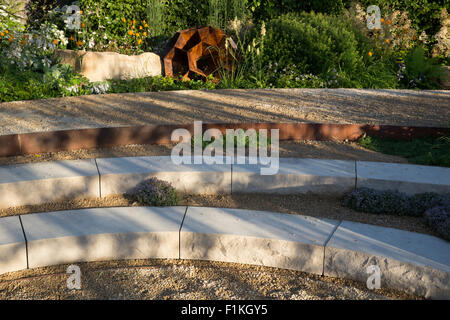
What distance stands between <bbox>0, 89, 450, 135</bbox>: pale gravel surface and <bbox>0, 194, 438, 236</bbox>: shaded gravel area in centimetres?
119

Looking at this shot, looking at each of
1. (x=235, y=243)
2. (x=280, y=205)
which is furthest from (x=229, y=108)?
(x=235, y=243)

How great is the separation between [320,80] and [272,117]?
2451 millimetres

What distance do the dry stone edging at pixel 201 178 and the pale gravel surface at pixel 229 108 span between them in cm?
87

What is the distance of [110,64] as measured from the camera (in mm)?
7809

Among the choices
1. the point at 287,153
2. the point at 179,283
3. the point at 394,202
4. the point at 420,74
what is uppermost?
the point at 420,74

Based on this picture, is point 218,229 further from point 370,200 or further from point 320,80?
point 320,80

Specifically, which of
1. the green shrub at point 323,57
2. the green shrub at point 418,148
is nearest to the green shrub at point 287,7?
the green shrub at point 323,57

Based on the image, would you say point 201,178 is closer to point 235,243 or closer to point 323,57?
point 235,243

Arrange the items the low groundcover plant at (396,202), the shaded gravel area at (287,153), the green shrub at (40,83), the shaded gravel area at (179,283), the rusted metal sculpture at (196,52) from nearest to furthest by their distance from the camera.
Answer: the shaded gravel area at (179,283) → the low groundcover plant at (396,202) → the shaded gravel area at (287,153) → the green shrub at (40,83) → the rusted metal sculpture at (196,52)

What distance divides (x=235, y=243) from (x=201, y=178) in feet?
3.42

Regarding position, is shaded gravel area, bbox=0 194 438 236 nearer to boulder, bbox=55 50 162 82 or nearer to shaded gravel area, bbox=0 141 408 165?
shaded gravel area, bbox=0 141 408 165

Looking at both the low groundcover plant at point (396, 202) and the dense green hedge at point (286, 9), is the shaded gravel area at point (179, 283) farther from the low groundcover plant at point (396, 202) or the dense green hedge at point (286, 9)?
the dense green hedge at point (286, 9)

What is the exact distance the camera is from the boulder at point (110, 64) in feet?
25.0

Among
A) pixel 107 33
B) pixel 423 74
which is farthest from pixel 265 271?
pixel 107 33
